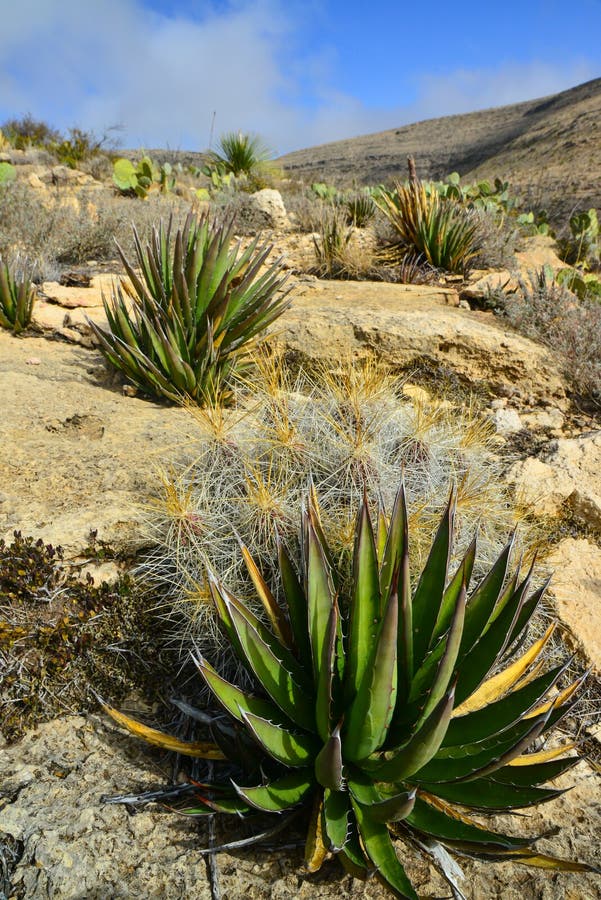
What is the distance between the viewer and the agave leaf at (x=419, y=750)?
1.48 meters

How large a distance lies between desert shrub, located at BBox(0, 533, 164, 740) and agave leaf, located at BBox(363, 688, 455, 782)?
113 centimetres

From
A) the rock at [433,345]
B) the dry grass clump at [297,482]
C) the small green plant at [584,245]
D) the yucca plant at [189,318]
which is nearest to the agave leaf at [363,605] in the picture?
the dry grass clump at [297,482]

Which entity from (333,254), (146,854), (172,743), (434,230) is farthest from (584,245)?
(146,854)

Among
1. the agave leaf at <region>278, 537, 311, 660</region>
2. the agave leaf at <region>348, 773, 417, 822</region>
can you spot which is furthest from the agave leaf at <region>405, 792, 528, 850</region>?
the agave leaf at <region>278, 537, 311, 660</region>

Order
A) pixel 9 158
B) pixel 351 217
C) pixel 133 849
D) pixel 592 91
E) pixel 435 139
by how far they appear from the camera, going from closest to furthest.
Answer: pixel 133 849, pixel 351 217, pixel 9 158, pixel 592 91, pixel 435 139

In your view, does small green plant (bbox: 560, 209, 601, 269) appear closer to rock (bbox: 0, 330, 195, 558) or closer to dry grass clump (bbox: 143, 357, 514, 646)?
dry grass clump (bbox: 143, 357, 514, 646)

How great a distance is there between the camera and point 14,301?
5.44m

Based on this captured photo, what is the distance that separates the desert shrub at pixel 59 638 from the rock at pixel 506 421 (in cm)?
266

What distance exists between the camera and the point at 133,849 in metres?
1.84

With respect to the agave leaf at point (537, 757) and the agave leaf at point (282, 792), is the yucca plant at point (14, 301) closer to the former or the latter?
the agave leaf at point (282, 792)

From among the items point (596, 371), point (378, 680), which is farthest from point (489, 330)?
point (378, 680)

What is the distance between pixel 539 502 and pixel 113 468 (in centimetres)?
234

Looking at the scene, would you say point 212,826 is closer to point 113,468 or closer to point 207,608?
point 207,608

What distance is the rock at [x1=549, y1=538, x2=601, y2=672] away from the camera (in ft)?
9.01
